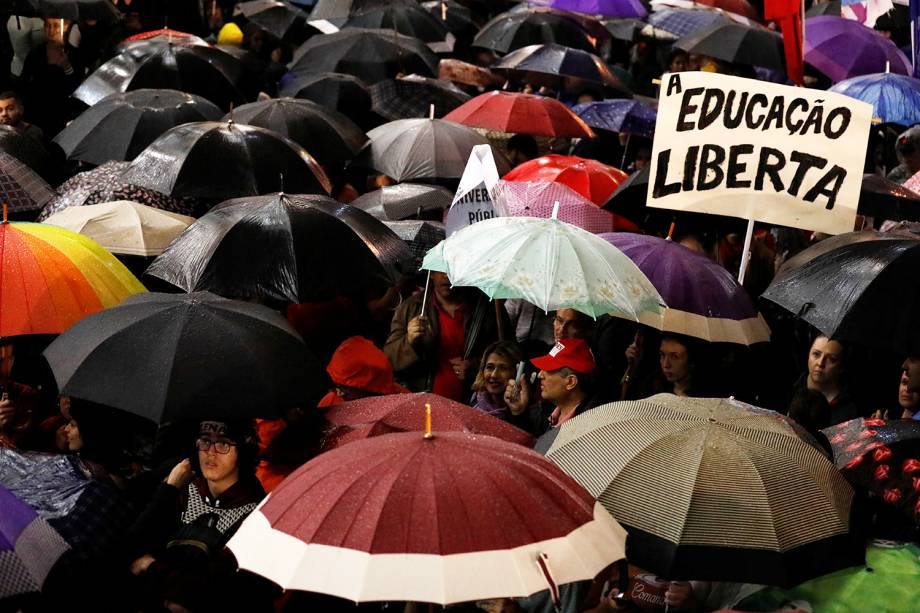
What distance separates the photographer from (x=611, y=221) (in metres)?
9.28

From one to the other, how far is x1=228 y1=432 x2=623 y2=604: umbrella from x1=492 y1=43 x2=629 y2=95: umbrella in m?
9.24

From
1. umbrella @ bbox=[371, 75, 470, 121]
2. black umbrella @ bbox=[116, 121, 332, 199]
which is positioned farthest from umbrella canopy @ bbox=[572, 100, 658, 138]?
black umbrella @ bbox=[116, 121, 332, 199]

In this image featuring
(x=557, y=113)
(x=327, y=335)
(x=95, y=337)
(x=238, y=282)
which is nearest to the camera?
(x=95, y=337)

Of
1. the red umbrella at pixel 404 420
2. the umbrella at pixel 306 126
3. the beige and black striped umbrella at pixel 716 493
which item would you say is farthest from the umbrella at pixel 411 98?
the beige and black striped umbrella at pixel 716 493

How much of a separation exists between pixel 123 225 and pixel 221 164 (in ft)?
2.34

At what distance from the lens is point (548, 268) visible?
23.0ft

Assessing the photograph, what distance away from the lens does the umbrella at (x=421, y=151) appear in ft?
35.1


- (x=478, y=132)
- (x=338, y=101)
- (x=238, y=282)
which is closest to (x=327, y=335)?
(x=238, y=282)

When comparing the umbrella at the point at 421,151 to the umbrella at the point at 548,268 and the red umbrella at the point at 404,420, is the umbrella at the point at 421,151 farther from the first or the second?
the red umbrella at the point at 404,420

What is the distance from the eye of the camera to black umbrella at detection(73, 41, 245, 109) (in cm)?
1241

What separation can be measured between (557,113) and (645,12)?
5.83 m

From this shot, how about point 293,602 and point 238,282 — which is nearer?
point 293,602

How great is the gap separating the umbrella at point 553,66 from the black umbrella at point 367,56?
907mm

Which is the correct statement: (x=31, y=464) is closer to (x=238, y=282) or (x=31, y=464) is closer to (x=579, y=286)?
(x=238, y=282)
